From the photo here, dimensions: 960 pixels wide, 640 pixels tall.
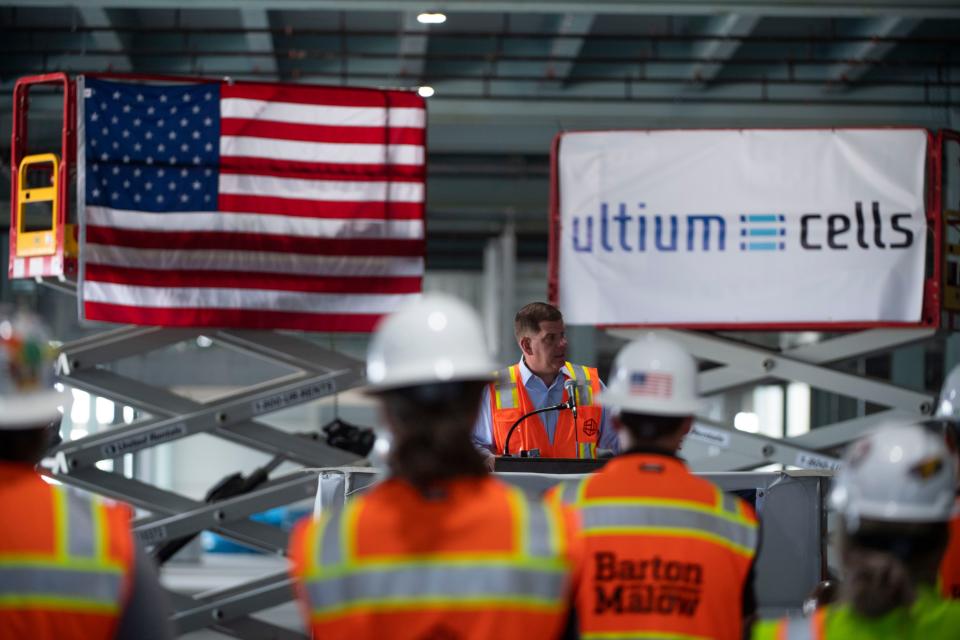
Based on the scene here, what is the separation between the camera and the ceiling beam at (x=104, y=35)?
1323 centimetres

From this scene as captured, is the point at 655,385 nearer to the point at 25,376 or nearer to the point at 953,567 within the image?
the point at 953,567

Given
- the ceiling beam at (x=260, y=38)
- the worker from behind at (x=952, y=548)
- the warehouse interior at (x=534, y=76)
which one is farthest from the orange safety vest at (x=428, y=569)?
the ceiling beam at (x=260, y=38)

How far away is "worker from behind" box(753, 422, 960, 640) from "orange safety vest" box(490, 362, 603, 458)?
4319 millimetres

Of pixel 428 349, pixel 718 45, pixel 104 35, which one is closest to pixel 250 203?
pixel 104 35

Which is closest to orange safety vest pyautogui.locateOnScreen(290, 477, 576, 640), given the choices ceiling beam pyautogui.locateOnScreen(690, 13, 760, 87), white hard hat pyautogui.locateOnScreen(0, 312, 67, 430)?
white hard hat pyautogui.locateOnScreen(0, 312, 67, 430)

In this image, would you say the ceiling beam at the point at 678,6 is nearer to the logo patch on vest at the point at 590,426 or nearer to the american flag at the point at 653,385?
the logo patch on vest at the point at 590,426

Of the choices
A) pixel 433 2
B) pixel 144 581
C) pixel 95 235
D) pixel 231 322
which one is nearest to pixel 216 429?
pixel 231 322

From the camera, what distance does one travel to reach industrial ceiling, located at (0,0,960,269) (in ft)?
45.2

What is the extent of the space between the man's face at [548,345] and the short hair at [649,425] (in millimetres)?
3679

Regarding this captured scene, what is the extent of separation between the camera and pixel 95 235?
1017 centimetres

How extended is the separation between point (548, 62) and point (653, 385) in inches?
431

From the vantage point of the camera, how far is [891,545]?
3025 mm

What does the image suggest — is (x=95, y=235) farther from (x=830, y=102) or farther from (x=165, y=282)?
(x=830, y=102)

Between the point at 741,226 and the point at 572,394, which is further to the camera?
the point at 741,226
